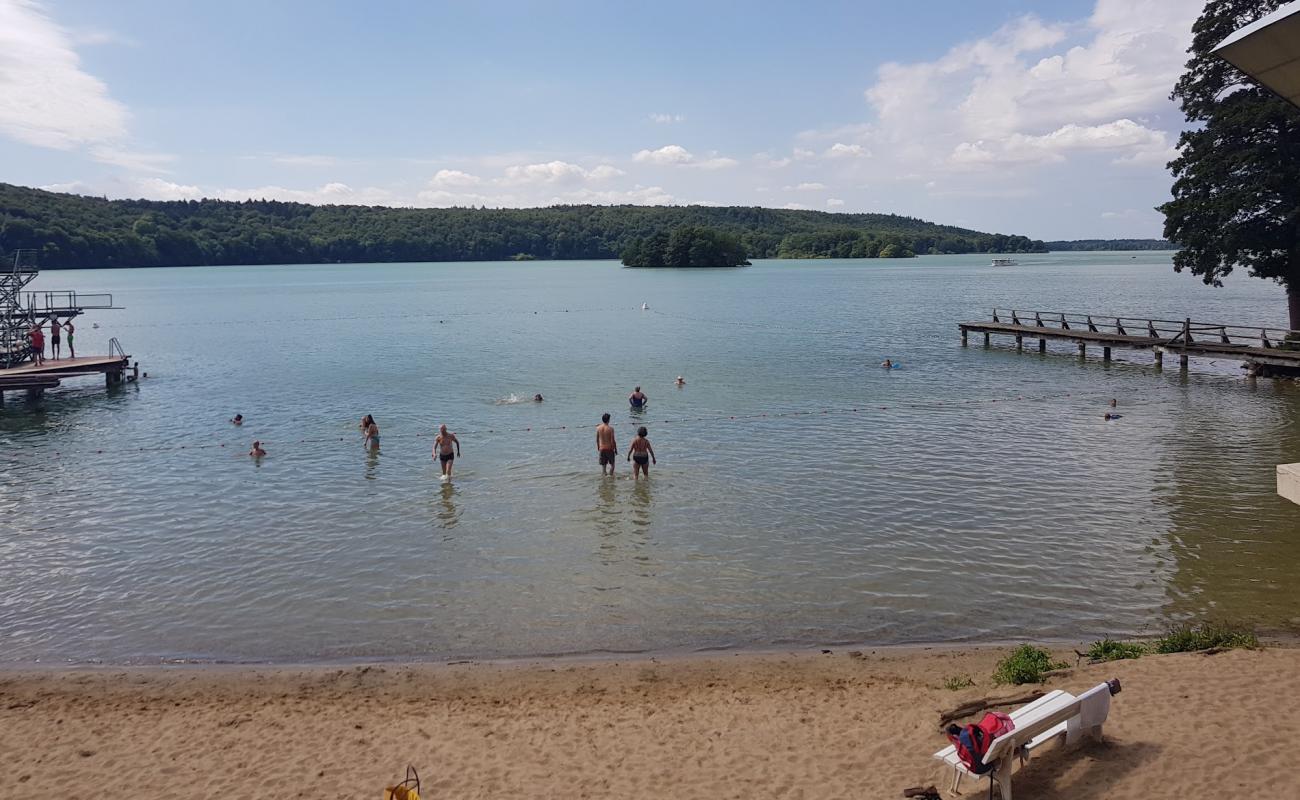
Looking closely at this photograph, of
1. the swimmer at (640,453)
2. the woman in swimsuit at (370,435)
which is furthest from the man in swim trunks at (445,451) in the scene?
the swimmer at (640,453)

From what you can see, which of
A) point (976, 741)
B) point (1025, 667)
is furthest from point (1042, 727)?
point (1025, 667)

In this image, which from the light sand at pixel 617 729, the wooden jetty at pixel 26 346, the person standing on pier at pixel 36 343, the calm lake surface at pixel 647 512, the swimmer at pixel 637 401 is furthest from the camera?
the person standing on pier at pixel 36 343

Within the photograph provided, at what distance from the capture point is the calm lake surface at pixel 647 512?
12.7 metres

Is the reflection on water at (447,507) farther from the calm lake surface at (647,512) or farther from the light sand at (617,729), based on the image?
the light sand at (617,729)

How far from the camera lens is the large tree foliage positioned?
3244 cm

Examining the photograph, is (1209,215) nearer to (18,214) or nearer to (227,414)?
(227,414)

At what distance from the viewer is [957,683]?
32.4 ft

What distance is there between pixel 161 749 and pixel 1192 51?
41.5m

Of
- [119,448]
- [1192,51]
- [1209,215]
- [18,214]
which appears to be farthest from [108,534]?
[18,214]

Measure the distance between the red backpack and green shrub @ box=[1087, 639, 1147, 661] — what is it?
3.95 m

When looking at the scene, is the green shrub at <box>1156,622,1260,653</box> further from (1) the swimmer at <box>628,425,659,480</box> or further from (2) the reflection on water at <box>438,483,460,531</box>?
(2) the reflection on water at <box>438,483,460,531</box>

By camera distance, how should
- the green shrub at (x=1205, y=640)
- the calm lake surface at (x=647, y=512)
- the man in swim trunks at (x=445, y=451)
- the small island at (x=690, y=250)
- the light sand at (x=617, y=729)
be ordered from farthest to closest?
1. the small island at (x=690, y=250)
2. the man in swim trunks at (x=445, y=451)
3. the calm lake surface at (x=647, y=512)
4. the green shrub at (x=1205, y=640)
5. the light sand at (x=617, y=729)

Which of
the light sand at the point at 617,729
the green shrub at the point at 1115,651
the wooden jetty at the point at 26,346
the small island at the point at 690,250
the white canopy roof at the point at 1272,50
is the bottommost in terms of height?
the light sand at the point at 617,729

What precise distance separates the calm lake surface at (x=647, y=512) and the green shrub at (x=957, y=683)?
5.99ft
